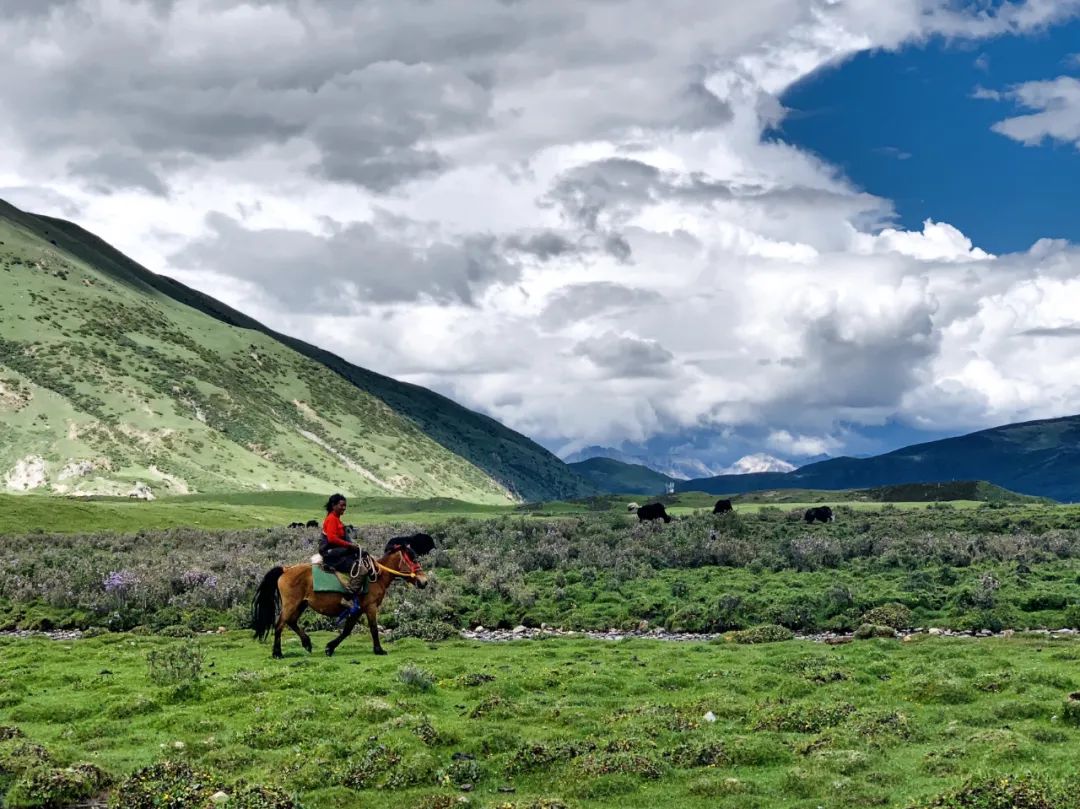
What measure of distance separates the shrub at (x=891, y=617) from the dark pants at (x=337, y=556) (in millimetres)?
18851

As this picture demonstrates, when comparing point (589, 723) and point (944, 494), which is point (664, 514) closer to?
point (589, 723)

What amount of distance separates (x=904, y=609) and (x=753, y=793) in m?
22.1

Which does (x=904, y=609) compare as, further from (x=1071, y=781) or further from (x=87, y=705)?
(x=87, y=705)

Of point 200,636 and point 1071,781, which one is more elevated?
point 1071,781

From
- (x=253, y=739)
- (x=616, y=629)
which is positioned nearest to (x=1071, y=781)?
(x=253, y=739)

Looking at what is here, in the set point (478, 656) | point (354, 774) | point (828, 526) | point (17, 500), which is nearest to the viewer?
point (354, 774)

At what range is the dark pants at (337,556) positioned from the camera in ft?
89.8

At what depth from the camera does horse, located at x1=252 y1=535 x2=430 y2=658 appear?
27.7m

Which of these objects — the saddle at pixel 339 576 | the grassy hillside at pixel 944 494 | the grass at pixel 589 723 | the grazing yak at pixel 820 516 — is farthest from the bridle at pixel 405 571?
the grassy hillside at pixel 944 494

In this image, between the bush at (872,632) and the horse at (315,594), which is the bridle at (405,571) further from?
the bush at (872,632)

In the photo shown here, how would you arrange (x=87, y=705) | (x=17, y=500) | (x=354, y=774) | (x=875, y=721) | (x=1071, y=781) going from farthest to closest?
(x=17, y=500)
(x=87, y=705)
(x=875, y=721)
(x=354, y=774)
(x=1071, y=781)

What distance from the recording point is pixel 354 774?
1538 centimetres

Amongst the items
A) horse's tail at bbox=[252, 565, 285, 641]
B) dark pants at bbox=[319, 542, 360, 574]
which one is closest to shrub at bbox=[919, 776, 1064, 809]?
dark pants at bbox=[319, 542, 360, 574]

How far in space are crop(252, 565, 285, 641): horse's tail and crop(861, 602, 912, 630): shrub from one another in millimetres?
20879
